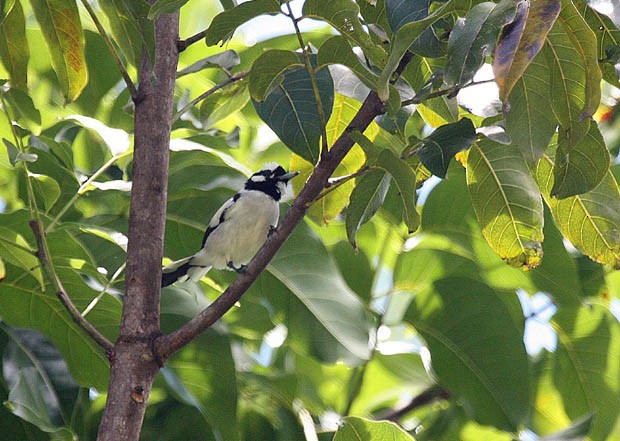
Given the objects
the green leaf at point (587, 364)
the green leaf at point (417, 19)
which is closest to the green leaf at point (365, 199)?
the green leaf at point (417, 19)

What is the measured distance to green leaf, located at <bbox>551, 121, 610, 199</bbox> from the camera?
4.25 ft

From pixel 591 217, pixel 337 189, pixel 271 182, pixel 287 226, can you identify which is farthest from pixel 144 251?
pixel 271 182

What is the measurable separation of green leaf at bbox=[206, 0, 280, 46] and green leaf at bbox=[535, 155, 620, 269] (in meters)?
0.59

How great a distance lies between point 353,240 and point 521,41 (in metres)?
0.51

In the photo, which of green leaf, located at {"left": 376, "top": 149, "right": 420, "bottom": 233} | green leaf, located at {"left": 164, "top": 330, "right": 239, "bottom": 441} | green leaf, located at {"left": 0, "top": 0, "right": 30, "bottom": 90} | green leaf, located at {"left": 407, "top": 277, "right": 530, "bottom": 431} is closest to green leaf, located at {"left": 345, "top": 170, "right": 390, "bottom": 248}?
green leaf, located at {"left": 376, "top": 149, "right": 420, "bottom": 233}

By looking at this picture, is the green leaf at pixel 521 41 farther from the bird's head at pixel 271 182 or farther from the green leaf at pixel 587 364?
the bird's head at pixel 271 182

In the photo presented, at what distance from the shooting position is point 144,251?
1.38 meters

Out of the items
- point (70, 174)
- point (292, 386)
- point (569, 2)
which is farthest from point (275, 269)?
point (569, 2)

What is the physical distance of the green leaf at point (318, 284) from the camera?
1898mm

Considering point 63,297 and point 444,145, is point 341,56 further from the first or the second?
point 63,297

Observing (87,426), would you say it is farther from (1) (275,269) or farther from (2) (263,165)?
(2) (263,165)

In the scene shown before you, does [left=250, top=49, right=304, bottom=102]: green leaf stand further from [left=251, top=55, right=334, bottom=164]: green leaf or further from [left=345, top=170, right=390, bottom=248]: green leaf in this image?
[left=345, top=170, right=390, bottom=248]: green leaf

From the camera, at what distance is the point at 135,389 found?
4.09 ft

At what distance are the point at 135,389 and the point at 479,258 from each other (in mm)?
1241
